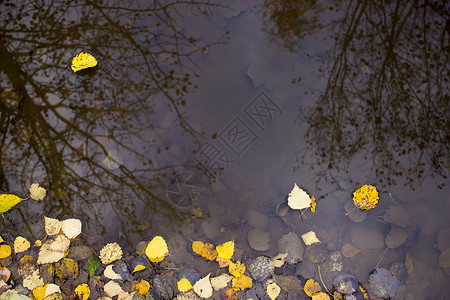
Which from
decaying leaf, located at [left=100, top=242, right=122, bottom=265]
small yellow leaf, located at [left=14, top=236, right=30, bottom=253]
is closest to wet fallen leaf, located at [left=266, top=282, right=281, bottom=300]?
decaying leaf, located at [left=100, top=242, right=122, bottom=265]

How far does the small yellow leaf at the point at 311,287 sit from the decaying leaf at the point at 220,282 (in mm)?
432

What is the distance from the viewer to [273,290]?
1646mm

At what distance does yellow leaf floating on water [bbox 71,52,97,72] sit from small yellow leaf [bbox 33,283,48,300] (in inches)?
57.5

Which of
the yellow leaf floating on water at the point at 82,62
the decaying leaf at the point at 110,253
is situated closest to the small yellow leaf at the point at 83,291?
the decaying leaf at the point at 110,253

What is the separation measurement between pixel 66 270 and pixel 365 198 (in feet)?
6.11

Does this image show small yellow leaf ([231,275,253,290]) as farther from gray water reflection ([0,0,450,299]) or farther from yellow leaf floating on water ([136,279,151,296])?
yellow leaf floating on water ([136,279,151,296])

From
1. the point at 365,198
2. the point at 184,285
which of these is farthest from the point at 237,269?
the point at 365,198

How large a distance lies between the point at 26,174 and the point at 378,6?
2.83 meters

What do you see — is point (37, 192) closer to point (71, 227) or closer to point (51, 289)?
point (71, 227)

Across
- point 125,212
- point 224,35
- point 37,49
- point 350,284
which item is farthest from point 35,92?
point 350,284

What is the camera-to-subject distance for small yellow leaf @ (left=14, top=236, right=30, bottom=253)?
70.7 inches

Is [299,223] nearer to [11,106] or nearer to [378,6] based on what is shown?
[378,6]

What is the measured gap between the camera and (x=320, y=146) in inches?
76.6

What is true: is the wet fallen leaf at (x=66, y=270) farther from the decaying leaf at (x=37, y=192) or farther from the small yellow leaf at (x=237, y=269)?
the small yellow leaf at (x=237, y=269)
